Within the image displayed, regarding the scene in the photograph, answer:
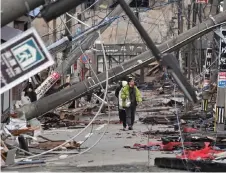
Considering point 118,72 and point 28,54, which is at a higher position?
point 28,54

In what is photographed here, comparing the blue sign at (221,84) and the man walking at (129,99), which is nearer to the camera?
the blue sign at (221,84)

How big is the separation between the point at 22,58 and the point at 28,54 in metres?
0.12

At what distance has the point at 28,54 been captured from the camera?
28.9 ft

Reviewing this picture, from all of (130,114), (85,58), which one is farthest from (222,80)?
(85,58)

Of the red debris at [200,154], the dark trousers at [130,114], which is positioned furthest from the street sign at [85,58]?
the red debris at [200,154]

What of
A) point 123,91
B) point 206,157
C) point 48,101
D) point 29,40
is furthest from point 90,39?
point 29,40

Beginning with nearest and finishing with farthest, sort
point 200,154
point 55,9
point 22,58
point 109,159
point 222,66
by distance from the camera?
point 22,58 < point 55,9 < point 200,154 < point 109,159 < point 222,66

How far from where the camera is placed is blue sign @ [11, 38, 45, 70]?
876cm

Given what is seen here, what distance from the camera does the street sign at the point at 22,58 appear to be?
877cm

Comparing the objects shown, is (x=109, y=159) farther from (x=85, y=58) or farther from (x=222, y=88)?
(x=222, y=88)

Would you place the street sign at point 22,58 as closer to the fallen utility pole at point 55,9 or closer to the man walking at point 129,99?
the fallen utility pole at point 55,9

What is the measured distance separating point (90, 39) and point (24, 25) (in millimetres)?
7832

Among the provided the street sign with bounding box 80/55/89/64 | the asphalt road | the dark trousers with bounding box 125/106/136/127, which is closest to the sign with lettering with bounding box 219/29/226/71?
the asphalt road

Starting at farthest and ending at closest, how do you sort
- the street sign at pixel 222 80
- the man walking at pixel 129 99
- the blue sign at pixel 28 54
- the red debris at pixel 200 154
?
the man walking at pixel 129 99
the street sign at pixel 222 80
the red debris at pixel 200 154
the blue sign at pixel 28 54
